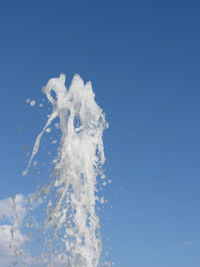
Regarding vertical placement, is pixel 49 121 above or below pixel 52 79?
below

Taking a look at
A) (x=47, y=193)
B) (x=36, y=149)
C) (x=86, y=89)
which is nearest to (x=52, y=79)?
(x=86, y=89)

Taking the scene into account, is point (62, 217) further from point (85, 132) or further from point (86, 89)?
point (86, 89)

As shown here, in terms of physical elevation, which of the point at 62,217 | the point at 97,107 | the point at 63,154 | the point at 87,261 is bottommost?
the point at 87,261

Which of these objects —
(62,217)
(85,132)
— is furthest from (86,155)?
(62,217)

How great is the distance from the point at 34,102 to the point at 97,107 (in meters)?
7.06

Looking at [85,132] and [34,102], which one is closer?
[34,102]

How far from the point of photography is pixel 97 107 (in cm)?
4897

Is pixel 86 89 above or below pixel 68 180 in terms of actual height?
above

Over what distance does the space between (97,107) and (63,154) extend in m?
5.34

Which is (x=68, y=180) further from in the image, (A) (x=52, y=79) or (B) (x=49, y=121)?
(A) (x=52, y=79)

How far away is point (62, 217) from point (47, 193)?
2.45 meters

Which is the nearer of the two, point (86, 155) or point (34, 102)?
point (34, 102)

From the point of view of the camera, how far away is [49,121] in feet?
156

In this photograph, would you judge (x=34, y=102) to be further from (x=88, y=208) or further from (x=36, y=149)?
(x=88, y=208)
